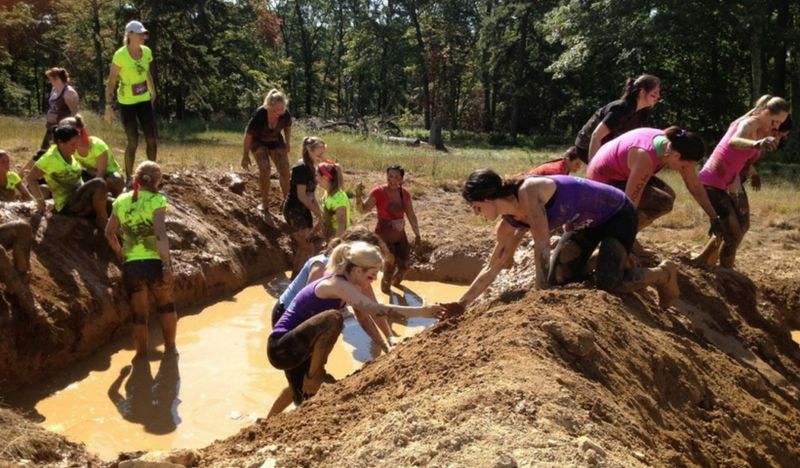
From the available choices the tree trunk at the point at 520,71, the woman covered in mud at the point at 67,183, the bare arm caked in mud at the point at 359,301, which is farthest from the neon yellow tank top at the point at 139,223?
the tree trunk at the point at 520,71

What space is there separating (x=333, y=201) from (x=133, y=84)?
2929mm

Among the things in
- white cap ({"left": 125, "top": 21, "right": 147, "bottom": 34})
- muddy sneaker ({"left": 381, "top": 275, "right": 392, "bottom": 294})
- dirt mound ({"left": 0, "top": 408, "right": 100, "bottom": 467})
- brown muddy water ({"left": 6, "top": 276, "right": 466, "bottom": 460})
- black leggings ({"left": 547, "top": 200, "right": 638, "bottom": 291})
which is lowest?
brown muddy water ({"left": 6, "top": 276, "right": 466, "bottom": 460})

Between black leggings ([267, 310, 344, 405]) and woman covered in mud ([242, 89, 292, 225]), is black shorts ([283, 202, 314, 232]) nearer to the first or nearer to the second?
woman covered in mud ([242, 89, 292, 225])

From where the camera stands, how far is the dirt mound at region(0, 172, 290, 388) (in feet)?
19.8

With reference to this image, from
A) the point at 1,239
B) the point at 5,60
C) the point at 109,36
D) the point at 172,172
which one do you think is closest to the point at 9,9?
the point at 5,60

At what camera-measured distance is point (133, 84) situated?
8766 mm

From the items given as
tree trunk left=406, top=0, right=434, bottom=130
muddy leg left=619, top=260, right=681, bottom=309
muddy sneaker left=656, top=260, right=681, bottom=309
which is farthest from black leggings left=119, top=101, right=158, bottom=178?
tree trunk left=406, top=0, right=434, bottom=130

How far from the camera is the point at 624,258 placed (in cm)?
504

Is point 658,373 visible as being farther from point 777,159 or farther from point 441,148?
point 441,148

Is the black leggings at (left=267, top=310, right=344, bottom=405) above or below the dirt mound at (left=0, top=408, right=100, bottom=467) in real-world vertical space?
above

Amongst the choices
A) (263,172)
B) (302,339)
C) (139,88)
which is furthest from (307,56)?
(302,339)

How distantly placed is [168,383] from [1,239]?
1742 mm

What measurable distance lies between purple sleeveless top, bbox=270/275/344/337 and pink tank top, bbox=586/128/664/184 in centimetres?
231

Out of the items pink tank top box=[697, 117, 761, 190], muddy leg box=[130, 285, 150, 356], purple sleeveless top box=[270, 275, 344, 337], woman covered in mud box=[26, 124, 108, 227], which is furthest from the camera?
woman covered in mud box=[26, 124, 108, 227]
